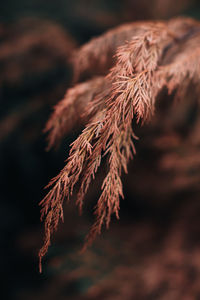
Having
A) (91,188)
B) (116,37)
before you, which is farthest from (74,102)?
(91,188)

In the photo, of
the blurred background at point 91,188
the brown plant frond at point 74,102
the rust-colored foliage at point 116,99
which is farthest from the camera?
the blurred background at point 91,188

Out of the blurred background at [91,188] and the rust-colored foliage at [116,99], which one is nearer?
the rust-colored foliage at [116,99]

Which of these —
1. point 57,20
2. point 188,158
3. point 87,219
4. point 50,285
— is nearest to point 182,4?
point 57,20

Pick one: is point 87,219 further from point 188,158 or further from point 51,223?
point 51,223

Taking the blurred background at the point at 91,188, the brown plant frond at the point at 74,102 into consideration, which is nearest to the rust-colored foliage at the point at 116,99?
the brown plant frond at the point at 74,102

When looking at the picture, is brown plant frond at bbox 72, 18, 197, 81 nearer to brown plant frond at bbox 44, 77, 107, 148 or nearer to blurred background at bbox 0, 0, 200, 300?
brown plant frond at bbox 44, 77, 107, 148

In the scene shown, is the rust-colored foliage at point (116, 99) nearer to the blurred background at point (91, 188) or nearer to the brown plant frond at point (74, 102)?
the brown plant frond at point (74, 102)
